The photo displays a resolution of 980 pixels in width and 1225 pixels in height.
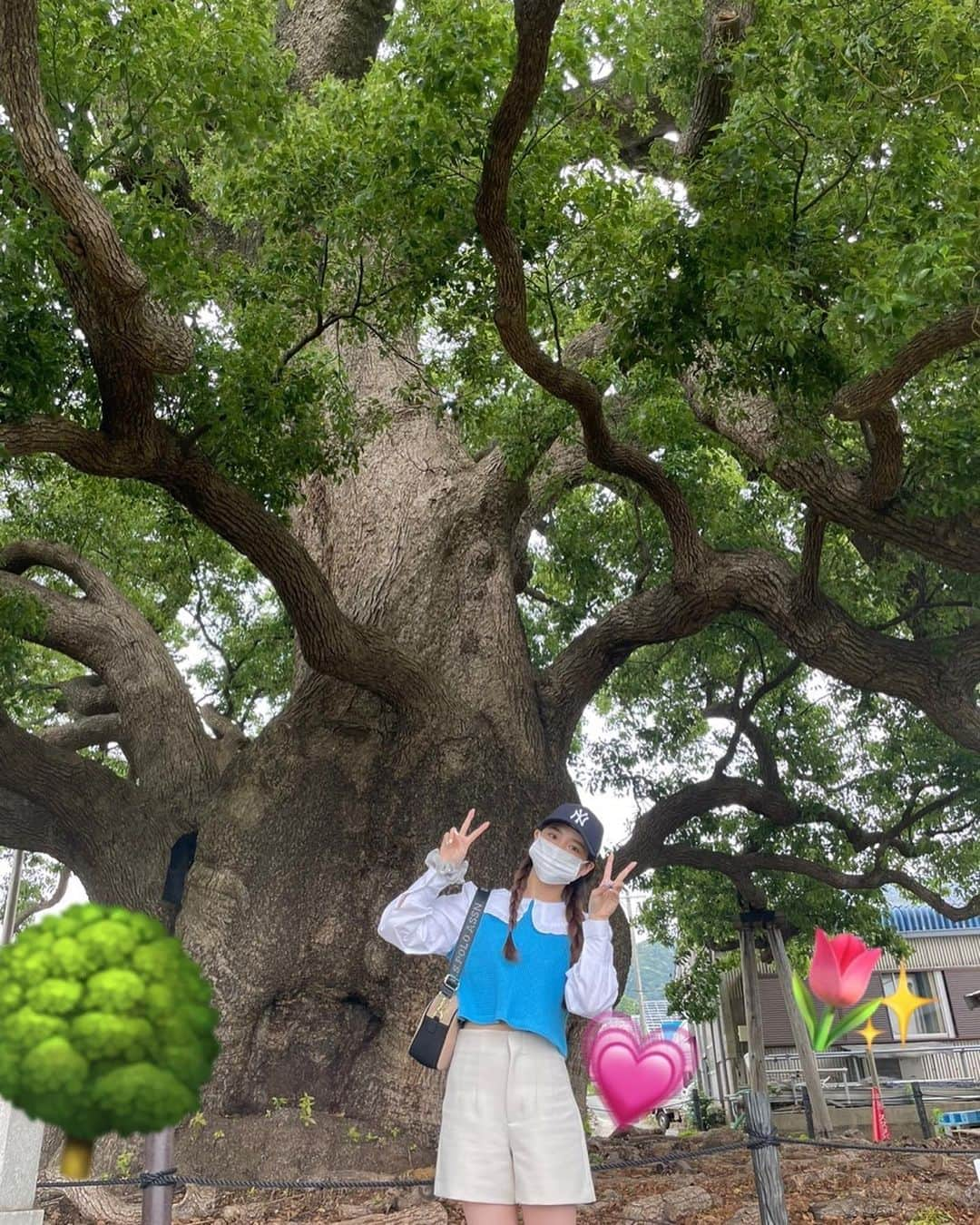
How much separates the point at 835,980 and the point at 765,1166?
0.91 m

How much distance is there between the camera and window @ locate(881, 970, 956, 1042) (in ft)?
77.5

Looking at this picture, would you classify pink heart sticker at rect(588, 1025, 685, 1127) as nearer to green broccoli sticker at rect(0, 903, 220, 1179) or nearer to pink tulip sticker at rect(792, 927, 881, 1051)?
pink tulip sticker at rect(792, 927, 881, 1051)

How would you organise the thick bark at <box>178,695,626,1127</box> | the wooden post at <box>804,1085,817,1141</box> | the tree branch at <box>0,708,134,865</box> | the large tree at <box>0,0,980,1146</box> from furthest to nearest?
the wooden post at <box>804,1085,817,1141</box>
the tree branch at <box>0,708,134,865</box>
the thick bark at <box>178,695,626,1127</box>
the large tree at <box>0,0,980,1146</box>

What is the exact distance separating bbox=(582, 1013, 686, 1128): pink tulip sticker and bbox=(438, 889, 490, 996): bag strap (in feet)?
1.38

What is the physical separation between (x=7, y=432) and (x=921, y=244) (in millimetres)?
4589

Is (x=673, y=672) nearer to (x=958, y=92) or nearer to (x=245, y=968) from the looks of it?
(x=245, y=968)

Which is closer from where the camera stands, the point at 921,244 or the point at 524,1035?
the point at 524,1035

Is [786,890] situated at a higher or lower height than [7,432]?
lower

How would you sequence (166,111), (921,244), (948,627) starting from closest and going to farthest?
(921,244), (166,111), (948,627)

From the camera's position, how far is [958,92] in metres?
5.15

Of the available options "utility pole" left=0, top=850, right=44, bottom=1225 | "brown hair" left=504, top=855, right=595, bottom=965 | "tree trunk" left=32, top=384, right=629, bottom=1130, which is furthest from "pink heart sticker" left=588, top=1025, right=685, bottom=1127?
"tree trunk" left=32, top=384, right=629, bottom=1130

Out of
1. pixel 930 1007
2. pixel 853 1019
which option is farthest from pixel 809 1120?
pixel 930 1007

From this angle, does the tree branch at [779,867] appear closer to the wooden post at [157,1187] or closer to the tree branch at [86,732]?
the tree branch at [86,732]

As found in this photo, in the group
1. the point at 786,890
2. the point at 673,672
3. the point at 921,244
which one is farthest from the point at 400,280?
the point at 786,890
